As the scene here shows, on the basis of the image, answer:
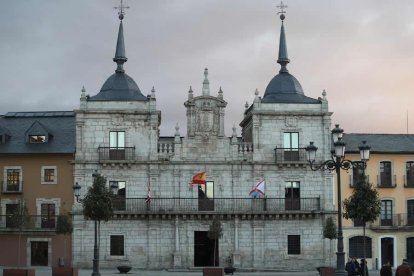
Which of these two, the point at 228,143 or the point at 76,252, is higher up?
the point at 228,143

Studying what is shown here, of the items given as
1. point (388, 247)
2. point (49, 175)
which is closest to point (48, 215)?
point (49, 175)

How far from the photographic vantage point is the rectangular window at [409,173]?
56291 mm

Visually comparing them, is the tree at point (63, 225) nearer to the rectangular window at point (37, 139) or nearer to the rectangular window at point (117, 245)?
the rectangular window at point (117, 245)

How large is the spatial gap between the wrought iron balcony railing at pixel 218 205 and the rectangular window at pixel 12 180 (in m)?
7.20

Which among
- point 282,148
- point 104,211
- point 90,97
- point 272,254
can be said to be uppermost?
point 90,97

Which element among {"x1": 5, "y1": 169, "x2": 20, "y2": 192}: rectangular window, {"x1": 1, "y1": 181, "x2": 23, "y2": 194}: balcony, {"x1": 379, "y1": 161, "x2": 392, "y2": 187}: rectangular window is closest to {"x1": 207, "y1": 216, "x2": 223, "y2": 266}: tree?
{"x1": 379, "y1": 161, "x2": 392, "y2": 187}: rectangular window

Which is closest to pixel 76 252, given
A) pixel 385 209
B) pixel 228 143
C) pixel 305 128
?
pixel 228 143

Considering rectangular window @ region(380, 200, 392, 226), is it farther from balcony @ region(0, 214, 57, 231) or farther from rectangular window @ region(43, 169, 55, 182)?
rectangular window @ region(43, 169, 55, 182)

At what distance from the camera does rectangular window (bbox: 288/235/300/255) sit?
53.7 m

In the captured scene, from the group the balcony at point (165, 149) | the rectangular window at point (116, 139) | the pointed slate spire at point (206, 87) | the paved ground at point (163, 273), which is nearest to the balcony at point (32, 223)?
the paved ground at point (163, 273)

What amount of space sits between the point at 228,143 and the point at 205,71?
5448mm

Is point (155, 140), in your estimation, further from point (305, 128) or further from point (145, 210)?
point (305, 128)

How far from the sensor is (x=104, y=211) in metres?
37.6

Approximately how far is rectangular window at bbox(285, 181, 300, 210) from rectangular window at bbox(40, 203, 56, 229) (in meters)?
16.3
